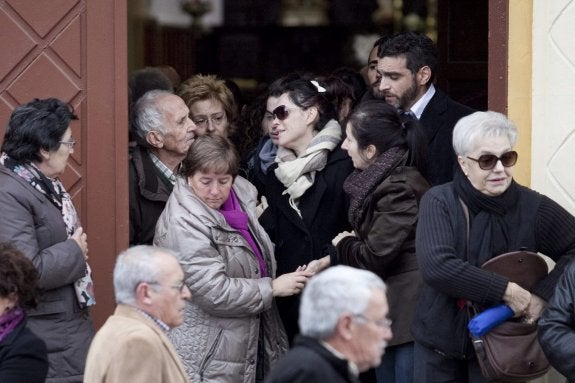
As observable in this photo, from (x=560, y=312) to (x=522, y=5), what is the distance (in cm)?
196

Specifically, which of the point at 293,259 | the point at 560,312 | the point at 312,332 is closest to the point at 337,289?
the point at 312,332

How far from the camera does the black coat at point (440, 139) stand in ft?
23.6

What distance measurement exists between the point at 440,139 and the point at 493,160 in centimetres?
124

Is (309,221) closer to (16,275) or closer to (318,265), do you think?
(318,265)

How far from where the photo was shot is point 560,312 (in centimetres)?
566

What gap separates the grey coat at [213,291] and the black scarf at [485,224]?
1.16 meters

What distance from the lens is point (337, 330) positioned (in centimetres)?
451

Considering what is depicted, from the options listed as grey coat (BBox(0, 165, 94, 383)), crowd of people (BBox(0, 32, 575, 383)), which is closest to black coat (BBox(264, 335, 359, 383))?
crowd of people (BBox(0, 32, 575, 383))

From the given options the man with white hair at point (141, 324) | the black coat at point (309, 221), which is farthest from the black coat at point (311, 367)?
the black coat at point (309, 221)

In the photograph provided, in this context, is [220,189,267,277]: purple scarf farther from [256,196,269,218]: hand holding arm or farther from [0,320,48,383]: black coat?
[0,320,48,383]: black coat

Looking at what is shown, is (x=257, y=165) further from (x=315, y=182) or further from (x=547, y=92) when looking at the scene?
(x=547, y=92)

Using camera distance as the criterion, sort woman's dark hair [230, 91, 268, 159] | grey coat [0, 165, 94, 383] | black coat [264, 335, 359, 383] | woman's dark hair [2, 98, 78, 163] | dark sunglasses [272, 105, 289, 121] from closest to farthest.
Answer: black coat [264, 335, 359, 383]
grey coat [0, 165, 94, 383]
woman's dark hair [2, 98, 78, 163]
dark sunglasses [272, 105, 289, 121]
woman's dark hair [230, 91, 268, 159]

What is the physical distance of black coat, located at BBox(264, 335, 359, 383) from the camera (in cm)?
442

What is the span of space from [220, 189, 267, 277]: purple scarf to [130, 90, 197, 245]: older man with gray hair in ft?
1.54
